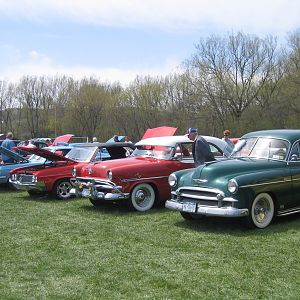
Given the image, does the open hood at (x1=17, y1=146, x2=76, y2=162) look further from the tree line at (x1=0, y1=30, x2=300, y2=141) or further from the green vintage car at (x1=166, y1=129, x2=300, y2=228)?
the tree line at (x1=0, y1=30, x2=300, y2=141)

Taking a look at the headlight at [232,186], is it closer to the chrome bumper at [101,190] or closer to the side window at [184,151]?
the chrome bumper at [101,190]

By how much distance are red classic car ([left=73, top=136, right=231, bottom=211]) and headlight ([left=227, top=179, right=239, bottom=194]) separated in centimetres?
287

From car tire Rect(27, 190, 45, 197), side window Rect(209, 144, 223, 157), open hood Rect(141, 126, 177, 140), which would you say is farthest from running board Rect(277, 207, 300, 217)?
open hood Rect(141, 126, 177, 140)

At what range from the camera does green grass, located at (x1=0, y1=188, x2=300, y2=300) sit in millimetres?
5004

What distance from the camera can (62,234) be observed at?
26.5 feet

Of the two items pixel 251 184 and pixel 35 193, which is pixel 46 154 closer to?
pixel 35 193

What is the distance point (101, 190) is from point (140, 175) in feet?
3.05

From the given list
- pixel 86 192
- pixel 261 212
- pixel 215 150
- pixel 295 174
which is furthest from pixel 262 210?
pixel 86 192

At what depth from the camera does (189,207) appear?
8133 millimetres

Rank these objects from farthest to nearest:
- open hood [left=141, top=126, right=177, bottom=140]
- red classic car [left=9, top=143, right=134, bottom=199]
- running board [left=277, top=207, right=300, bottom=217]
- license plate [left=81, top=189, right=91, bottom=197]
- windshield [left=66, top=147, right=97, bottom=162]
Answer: open hood [left=141, top=126, right=177, bottom=140] < windshield [left=66, top=147, right=97, bottom=162] < red classic car [left=9, top=143, right=134, bottom=199] < license plate [left=81, top=189, right=91, bottom=197] < running board [left=277, top=207, right=300, bottom=217]

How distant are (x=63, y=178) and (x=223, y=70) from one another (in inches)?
1635

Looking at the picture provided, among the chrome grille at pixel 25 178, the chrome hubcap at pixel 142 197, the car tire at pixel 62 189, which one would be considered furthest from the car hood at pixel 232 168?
the chrome grille at pixel 25 178

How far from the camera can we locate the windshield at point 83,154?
12.9m

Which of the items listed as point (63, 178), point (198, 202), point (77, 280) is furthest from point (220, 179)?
point (63, 178)
